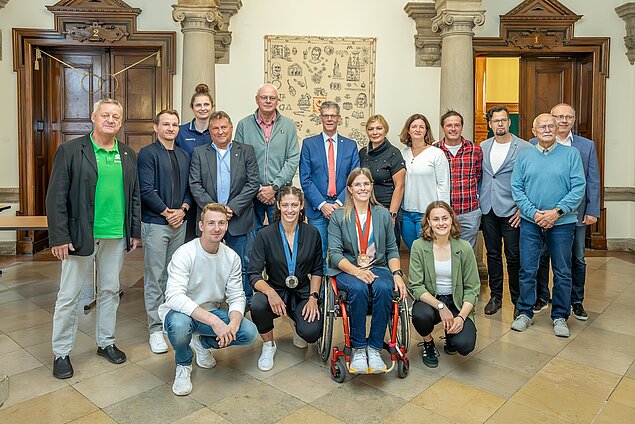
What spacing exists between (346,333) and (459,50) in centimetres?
346

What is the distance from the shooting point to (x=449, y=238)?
3.16m

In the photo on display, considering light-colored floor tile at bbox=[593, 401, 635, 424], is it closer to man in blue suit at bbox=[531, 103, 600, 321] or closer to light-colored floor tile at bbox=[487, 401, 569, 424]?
light-colored floor tile at bbox=[487, 401, 569, 424]

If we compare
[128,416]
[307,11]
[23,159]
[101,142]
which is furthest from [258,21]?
[128,416]

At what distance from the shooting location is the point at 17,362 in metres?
3.14

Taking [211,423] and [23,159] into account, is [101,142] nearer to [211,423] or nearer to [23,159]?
[211,423]

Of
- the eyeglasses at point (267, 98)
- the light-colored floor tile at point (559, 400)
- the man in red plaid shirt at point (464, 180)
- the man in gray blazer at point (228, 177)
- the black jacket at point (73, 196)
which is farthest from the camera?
the man in red plaid shirt at point (464, 180)

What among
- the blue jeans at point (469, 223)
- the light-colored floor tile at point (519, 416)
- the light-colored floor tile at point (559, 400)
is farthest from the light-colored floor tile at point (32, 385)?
the blue jeans at point (469, 223)

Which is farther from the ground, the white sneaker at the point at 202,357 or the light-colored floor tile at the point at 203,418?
the white sneaker at the point at 202,357

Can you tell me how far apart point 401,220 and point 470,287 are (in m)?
1.09

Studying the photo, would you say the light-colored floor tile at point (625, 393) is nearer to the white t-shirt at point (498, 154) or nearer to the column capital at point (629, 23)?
the white t-shirt at point (498, 154)

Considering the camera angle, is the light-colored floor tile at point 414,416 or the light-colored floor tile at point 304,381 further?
the light-colored floor tile at point 304,381

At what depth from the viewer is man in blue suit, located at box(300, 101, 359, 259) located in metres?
3.88

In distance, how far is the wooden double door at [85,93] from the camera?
20.7 feet

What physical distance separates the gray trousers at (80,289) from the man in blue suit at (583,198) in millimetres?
3034
